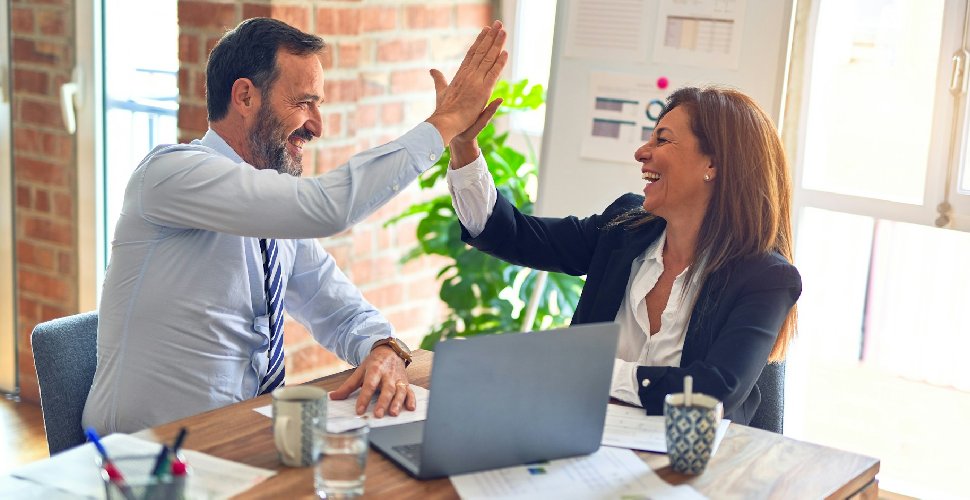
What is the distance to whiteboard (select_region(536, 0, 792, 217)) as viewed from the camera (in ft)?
9.19

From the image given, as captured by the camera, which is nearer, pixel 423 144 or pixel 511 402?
pixel 511 402

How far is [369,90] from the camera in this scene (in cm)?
332

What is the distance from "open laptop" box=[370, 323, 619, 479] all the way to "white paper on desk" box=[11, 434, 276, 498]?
0.21 metres

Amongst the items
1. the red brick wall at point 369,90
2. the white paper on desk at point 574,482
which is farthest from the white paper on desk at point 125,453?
the red brick wall at point 369,90

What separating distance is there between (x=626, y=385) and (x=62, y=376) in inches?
38.3

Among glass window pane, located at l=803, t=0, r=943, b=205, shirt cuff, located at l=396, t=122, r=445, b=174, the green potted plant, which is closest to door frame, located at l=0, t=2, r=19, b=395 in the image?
the green potted plant

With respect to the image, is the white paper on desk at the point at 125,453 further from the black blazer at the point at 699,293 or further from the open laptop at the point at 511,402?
the black blazer at the point at 699,293

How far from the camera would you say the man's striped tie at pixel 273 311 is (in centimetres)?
204

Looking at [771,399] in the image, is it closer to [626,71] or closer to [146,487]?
[626,71]

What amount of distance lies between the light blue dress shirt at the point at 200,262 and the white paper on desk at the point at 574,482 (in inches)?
22.2

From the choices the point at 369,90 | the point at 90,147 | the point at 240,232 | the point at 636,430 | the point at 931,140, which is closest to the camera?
the point at 636,430

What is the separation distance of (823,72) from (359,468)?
217 centimetres

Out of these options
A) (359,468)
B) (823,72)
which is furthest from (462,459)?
(823,72)

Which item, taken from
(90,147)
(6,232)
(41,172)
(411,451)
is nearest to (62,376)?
(411,451)
